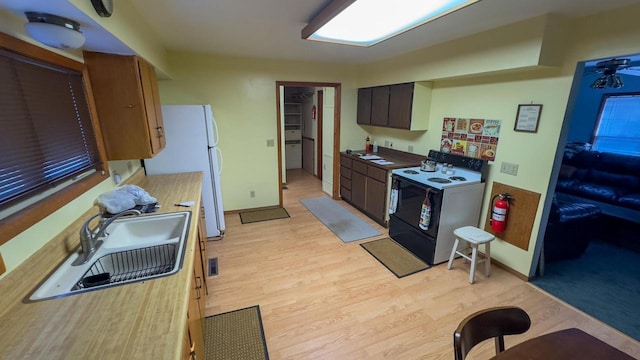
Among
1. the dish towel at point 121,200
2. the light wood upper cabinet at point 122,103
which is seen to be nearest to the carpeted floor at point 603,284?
the dish towel at point 121,200

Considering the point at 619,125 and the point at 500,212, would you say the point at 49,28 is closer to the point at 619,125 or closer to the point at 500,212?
the point at 500,212

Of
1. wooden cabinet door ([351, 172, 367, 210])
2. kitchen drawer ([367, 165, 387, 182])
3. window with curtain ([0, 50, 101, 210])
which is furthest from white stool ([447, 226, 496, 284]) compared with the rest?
window with curtain ([0, 50, 101, 210])

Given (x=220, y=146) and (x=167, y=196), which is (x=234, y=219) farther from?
(x=167, y=196)

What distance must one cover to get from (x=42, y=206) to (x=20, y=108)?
436 millimetres

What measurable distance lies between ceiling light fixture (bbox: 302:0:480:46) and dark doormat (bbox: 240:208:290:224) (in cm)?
263

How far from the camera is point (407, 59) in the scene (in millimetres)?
3459

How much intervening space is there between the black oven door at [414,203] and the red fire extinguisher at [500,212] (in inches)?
23.1

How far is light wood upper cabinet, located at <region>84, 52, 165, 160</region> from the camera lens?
1.79 m

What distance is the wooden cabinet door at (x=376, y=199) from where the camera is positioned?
371cm

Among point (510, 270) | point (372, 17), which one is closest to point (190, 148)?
point (372, 17)

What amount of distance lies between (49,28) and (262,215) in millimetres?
3279

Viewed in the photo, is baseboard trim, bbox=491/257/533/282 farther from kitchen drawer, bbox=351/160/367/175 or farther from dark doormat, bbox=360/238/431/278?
kitchen drawer, bbox=351/160/367/175

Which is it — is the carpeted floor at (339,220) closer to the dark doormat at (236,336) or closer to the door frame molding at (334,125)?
the door frame molding at (334,125)

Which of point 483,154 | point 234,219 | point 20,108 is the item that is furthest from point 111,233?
point 483,154
